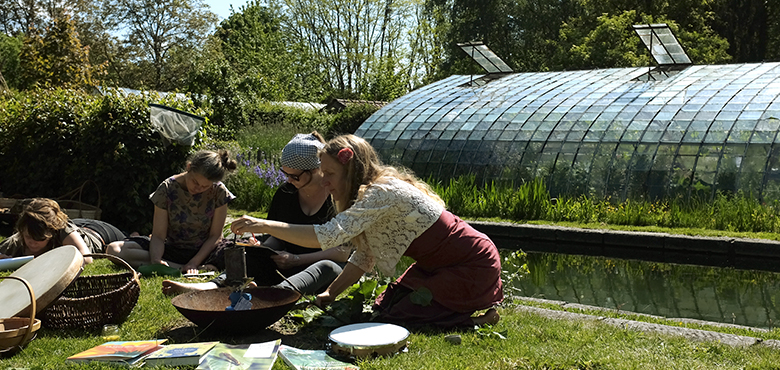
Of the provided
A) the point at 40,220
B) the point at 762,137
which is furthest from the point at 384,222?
the point at 762,137

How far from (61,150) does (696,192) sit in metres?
10.2

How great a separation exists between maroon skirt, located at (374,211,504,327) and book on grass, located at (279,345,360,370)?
764 mm

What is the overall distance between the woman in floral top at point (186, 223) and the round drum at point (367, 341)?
8.05 ft

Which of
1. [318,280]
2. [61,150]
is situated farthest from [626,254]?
[61,150]

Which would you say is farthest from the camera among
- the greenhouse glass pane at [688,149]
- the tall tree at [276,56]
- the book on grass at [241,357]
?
the tall tree at [276,56]

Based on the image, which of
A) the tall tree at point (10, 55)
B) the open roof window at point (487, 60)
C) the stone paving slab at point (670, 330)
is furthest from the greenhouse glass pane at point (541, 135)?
the tall tree at point (10, 55)

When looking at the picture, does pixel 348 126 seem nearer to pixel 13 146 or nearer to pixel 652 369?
pixel 13 146

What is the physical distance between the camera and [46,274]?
3.83 meters

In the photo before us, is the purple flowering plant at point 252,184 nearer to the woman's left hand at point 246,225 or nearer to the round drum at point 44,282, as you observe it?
the round drum at point 44,282

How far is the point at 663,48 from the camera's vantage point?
16.5 metres

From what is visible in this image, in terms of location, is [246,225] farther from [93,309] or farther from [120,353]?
[93,309]

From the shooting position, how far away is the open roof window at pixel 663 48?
1611cm

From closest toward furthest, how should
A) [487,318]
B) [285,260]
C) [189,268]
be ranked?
[487,318], [285,260], [189,268]

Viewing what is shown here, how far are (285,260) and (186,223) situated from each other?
1.70 metres
